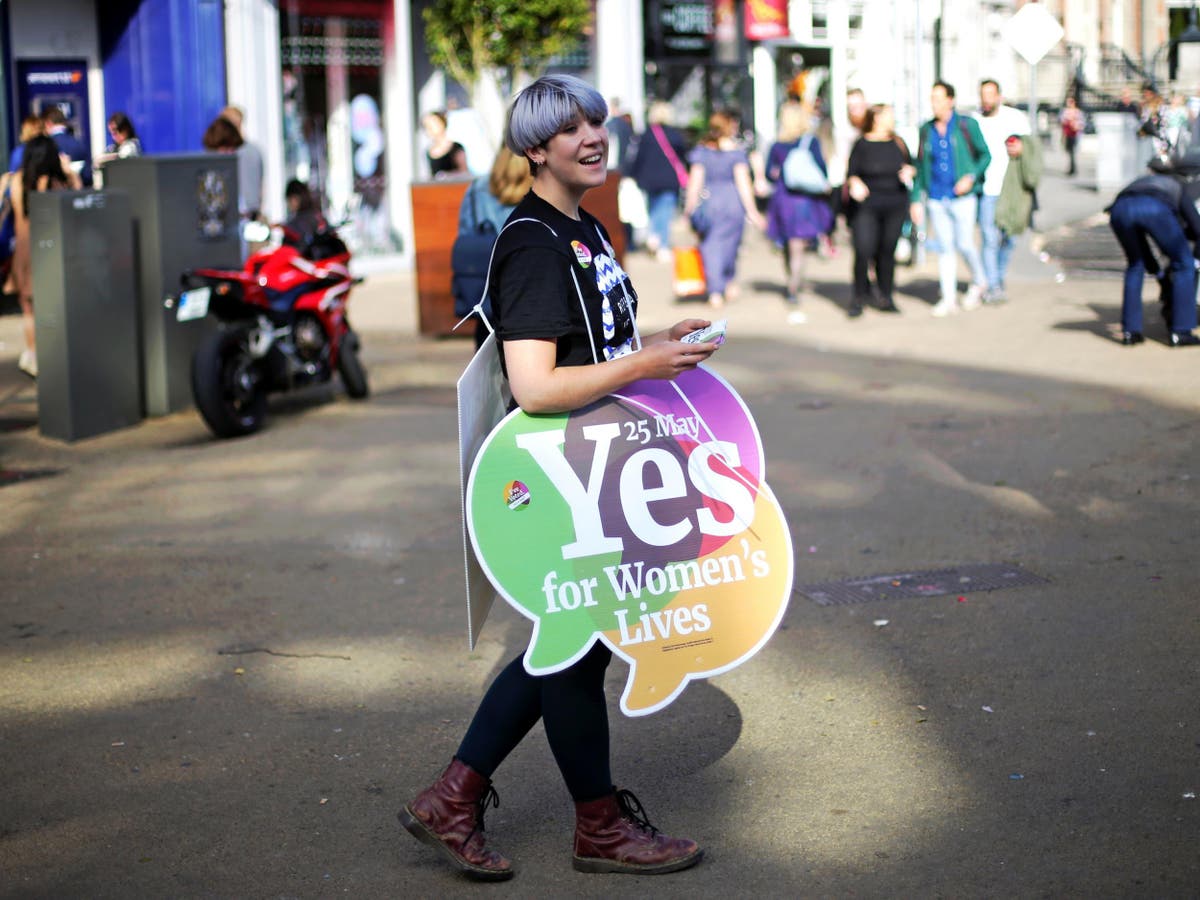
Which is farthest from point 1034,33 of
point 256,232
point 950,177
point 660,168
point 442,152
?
point 256,232

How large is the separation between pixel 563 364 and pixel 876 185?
1117 cm

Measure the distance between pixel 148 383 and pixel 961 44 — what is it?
3074 cm

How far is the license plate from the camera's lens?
9.86 meters

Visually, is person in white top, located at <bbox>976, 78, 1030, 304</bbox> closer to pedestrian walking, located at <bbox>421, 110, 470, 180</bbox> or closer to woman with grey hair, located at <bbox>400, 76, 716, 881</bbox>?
pedestrian walking, located at <bbox>421, 110, 470, 180</bbox>

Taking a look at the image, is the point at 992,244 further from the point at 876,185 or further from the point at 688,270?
the point at 688,270

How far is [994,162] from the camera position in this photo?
14.5 m

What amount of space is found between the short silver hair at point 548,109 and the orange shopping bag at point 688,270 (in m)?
12.3

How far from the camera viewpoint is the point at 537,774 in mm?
4680

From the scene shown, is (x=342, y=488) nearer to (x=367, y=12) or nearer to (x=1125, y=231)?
(x=1125, y=231)

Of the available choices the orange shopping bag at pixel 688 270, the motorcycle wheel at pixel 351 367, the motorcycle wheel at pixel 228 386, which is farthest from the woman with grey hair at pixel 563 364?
the orange shopping bag at pixel 688 270

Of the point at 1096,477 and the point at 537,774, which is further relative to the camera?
the point at 1096,477

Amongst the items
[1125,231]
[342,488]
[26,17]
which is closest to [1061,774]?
[342,488]

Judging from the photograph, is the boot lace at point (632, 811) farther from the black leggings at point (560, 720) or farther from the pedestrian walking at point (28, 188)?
the pedestrian walking at point (28, 188)

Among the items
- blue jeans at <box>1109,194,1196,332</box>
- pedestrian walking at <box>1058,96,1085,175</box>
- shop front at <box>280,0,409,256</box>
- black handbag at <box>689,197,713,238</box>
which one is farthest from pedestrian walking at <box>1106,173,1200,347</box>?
pedestrian walking at <box>1058,96,1085,175</box>
